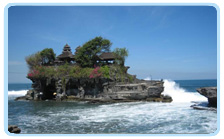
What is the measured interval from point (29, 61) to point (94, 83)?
8.51 meters

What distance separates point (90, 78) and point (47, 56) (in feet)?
26.0

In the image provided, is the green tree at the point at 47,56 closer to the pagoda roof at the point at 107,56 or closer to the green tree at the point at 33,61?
the green tree at the point at 33,61

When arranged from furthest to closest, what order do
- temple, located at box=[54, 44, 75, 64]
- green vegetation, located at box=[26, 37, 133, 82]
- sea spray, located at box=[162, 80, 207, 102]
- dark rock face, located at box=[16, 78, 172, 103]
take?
temple, located at box=[54, 44, 75, 64] < green vegetation, located at box=[26, 37, 133, 82] < sea spray, located at box=[162, 80, 207, 102] < dark rock face, located at box=[16, 78, 172, 103]

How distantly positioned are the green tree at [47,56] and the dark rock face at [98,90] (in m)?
3.13

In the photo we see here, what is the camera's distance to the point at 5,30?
6219mm

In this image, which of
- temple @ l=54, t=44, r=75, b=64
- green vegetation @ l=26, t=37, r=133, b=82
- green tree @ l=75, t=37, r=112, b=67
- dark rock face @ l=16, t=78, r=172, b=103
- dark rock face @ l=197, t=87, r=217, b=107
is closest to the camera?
dark rock face @ l=197, t=87, r=217, b=107

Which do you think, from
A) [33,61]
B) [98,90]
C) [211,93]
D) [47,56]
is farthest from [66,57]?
→ [211,93]

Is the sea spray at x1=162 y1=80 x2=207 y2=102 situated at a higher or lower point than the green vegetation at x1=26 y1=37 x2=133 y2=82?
lower

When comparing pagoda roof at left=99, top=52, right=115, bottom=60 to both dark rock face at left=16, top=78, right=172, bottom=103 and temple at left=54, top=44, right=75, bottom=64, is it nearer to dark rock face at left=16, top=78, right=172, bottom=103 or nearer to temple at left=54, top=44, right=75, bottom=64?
dark rock face at left=16, top=78, right=172, bottom=103

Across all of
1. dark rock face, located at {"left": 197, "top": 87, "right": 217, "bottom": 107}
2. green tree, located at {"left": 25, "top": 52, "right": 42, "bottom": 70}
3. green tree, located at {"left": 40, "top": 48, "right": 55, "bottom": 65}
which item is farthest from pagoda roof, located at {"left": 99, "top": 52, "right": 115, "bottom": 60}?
dark rock face, located at {"left": 197, "top": 87, "right": 217, "bottom": 107}

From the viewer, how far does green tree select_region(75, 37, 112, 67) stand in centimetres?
2127

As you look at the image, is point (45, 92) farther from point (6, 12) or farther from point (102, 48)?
point (6, 12)

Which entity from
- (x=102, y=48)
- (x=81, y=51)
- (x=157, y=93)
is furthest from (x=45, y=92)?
(x=157, y=93)

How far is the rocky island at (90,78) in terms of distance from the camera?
18.2 m
